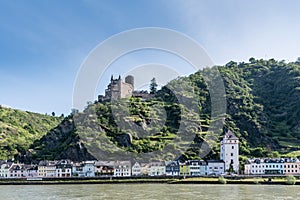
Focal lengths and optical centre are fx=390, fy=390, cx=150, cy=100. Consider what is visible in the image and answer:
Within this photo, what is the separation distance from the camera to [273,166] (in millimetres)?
76500

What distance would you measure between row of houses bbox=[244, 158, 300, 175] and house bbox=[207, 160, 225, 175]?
4679 mm

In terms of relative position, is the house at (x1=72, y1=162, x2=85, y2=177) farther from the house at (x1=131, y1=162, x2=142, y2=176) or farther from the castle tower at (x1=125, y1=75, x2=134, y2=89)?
the castle tower at (x1=125, y1=75, x2=134, y2=89)

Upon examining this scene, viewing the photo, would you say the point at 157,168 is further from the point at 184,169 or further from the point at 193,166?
the point at 193,166

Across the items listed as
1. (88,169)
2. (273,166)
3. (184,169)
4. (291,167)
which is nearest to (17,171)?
(88,169)

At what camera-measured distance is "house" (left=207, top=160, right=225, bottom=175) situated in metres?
78.3

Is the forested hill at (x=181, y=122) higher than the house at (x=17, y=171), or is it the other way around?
the forested hill at (x=181, y=122)

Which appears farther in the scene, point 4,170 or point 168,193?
point 4,170

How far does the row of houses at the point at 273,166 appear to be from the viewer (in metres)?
75.3

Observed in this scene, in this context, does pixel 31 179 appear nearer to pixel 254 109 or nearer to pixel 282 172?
pixel 282 172

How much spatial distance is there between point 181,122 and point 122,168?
104 feet

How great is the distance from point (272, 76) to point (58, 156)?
96.4 m

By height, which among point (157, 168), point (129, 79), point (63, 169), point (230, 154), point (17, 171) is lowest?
point (17, 171)

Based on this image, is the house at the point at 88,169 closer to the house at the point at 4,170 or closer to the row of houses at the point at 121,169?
the row of houses at the point at 121,169

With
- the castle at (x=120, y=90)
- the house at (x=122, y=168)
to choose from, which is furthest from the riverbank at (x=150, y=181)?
the castle at (x=120, y=90)
